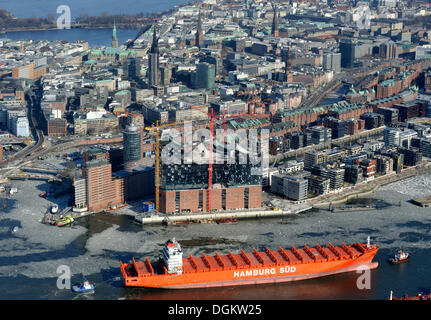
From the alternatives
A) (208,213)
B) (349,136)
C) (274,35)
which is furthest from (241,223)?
(274,35)

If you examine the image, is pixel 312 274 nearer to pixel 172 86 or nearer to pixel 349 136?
pixel 349 136

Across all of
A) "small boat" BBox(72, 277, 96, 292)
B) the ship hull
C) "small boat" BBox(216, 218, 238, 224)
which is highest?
"small boat" BBox(216, 218, 238, 224)

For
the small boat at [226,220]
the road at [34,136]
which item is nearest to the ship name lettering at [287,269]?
the small boat at [226,220]

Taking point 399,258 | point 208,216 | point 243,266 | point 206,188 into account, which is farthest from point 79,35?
point 399,258

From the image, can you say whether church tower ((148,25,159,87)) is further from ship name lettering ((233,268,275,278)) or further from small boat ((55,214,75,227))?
ship name lettering ((233,268,275,278))

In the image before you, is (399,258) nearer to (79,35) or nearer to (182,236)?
(182,236)

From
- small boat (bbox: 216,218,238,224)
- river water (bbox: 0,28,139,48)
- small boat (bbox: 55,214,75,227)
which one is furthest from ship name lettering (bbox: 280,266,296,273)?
river water (bbox: 0,28,139,48)

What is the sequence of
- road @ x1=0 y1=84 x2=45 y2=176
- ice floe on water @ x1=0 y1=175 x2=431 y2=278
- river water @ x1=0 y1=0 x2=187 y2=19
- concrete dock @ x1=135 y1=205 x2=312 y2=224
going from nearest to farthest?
ice floe on water @ x1=0 y1=175 x2=431 y2=278
concrete dock @ x1=135 y1=205 x2=312 y2=224
road @ x1=0 y1=84 x2=45 y2=176
river water @ x1=0 y1=0 x2=187 y2=19

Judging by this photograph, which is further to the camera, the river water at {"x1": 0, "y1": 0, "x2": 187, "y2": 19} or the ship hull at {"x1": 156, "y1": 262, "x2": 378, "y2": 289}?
the river water at {"x1": 0, "y1": 0, "x2": 187, "y2": 19}

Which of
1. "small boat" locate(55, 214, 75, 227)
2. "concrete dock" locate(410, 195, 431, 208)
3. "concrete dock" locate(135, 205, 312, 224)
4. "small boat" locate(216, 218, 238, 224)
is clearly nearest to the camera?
"small boat" locate(55, 214, 75, 227)
